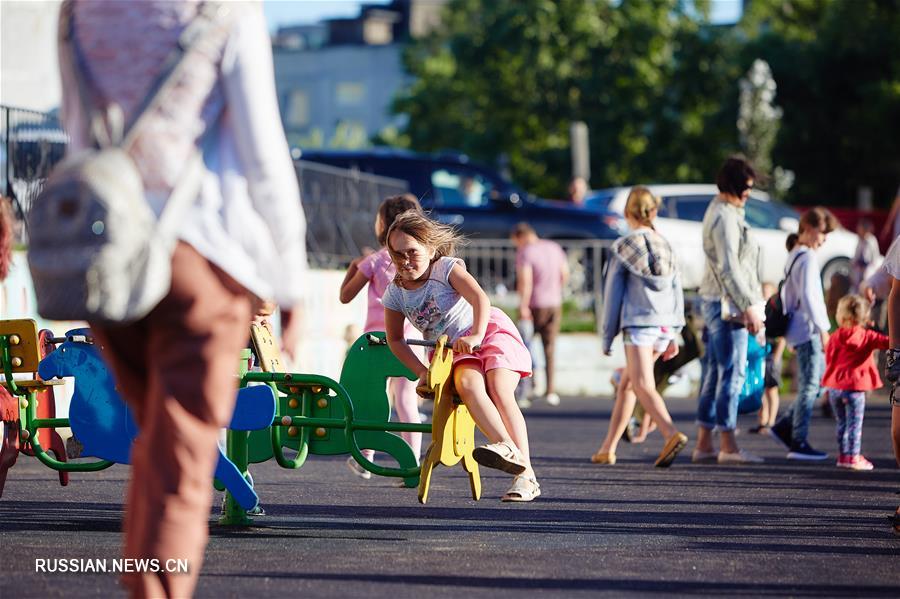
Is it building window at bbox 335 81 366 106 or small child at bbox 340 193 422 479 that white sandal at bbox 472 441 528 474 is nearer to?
small child at bbox 340 193 422 479

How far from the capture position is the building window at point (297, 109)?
10512 centimetres

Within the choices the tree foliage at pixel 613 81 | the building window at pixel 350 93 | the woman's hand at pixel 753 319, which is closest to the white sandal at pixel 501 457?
the woman's hand at pixel 753 319

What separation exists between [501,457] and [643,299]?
11.4 feet

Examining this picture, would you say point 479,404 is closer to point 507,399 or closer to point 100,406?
point 507,399

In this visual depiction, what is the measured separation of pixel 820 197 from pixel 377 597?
40.8 m

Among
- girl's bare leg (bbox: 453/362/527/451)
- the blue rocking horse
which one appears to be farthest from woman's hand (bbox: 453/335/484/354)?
the blue rocking horse

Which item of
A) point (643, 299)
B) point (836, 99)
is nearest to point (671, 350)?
point (643, 299)

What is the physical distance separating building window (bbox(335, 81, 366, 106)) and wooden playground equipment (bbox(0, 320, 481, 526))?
95.6 meters

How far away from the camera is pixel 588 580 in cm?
620

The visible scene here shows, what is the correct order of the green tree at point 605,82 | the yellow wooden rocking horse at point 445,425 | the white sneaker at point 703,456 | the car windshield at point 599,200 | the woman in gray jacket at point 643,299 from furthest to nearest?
the green tree at point 605,82, the car windshield at point 599,200, the white sneaker at point 703,456, the woman in gray jacket at point 643,299, the yellow wooden rocking horse at point 445,425

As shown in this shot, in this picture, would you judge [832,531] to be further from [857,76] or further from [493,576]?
[857,76]

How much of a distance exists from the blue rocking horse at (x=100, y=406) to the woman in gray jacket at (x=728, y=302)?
460 cm

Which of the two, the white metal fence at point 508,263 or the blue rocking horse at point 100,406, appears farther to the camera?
the white metal fence at point 508,263

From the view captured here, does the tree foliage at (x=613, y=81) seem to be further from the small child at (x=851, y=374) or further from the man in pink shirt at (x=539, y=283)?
the small child at (x=851, y=374)
